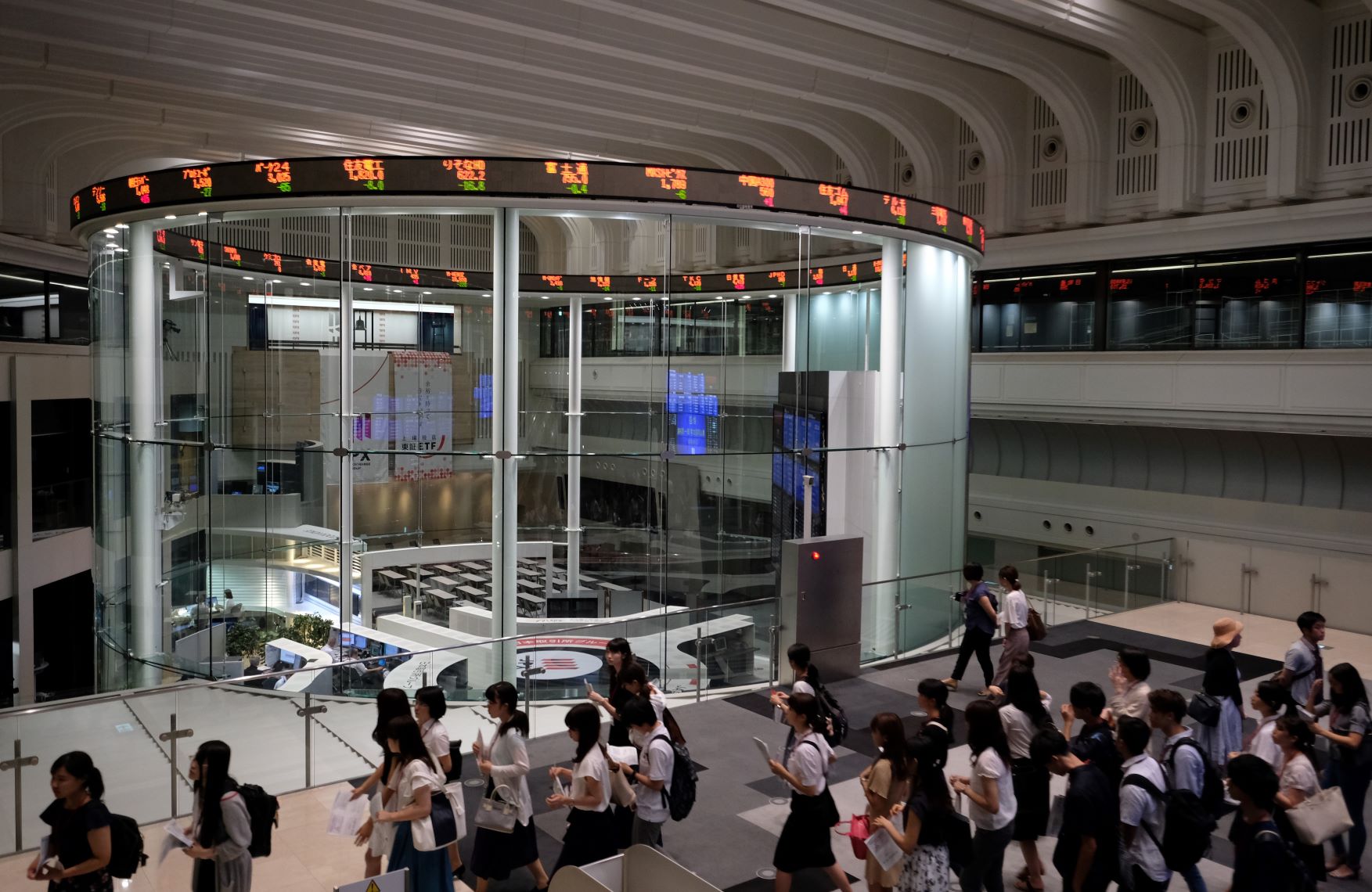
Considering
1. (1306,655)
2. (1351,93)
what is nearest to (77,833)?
(1306,655)

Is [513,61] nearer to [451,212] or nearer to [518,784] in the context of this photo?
[451,212]

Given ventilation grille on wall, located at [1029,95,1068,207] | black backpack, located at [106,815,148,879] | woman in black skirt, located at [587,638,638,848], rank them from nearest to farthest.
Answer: black backpack, located at [106,815,148,879], woman in black skirt, located at [587,638,638,848], ventilation grille on wall, located at [1029,95,1068,207]

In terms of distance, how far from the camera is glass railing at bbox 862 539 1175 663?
12.5 m

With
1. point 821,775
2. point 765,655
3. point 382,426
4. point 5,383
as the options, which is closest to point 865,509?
point 765,655

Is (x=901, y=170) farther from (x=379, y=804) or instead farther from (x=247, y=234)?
(x=379, y=804)

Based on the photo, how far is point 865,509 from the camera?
1324 centimetres

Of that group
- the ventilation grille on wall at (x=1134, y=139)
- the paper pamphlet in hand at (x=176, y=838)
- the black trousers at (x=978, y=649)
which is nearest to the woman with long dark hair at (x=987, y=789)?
the paper pamphlet in hand at (x=176, y=838)

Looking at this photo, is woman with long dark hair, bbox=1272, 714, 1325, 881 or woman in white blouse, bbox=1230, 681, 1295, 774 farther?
woman in white blouse, bbox=1230, 681, 1295, 774

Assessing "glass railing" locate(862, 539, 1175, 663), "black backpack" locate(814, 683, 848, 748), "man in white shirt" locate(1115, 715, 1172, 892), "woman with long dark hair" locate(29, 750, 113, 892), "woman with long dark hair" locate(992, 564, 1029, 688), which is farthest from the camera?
"glass railing" locate(862, 539, 1175, 663)

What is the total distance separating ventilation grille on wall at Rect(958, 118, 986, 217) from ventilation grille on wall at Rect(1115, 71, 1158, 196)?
3.14 m

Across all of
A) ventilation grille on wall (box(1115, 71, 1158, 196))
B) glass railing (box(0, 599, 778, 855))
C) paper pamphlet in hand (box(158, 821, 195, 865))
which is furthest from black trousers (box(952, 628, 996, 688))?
ventilation grille on wall (box(1115, 71, 1158, 196))

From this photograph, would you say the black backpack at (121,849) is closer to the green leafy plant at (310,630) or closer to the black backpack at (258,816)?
the black backpack at (258,816)

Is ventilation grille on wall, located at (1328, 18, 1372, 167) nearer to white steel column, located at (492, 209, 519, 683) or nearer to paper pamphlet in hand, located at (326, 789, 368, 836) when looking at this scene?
white steel column, located at (492, 209, 519, 683)

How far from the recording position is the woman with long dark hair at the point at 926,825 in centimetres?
521
